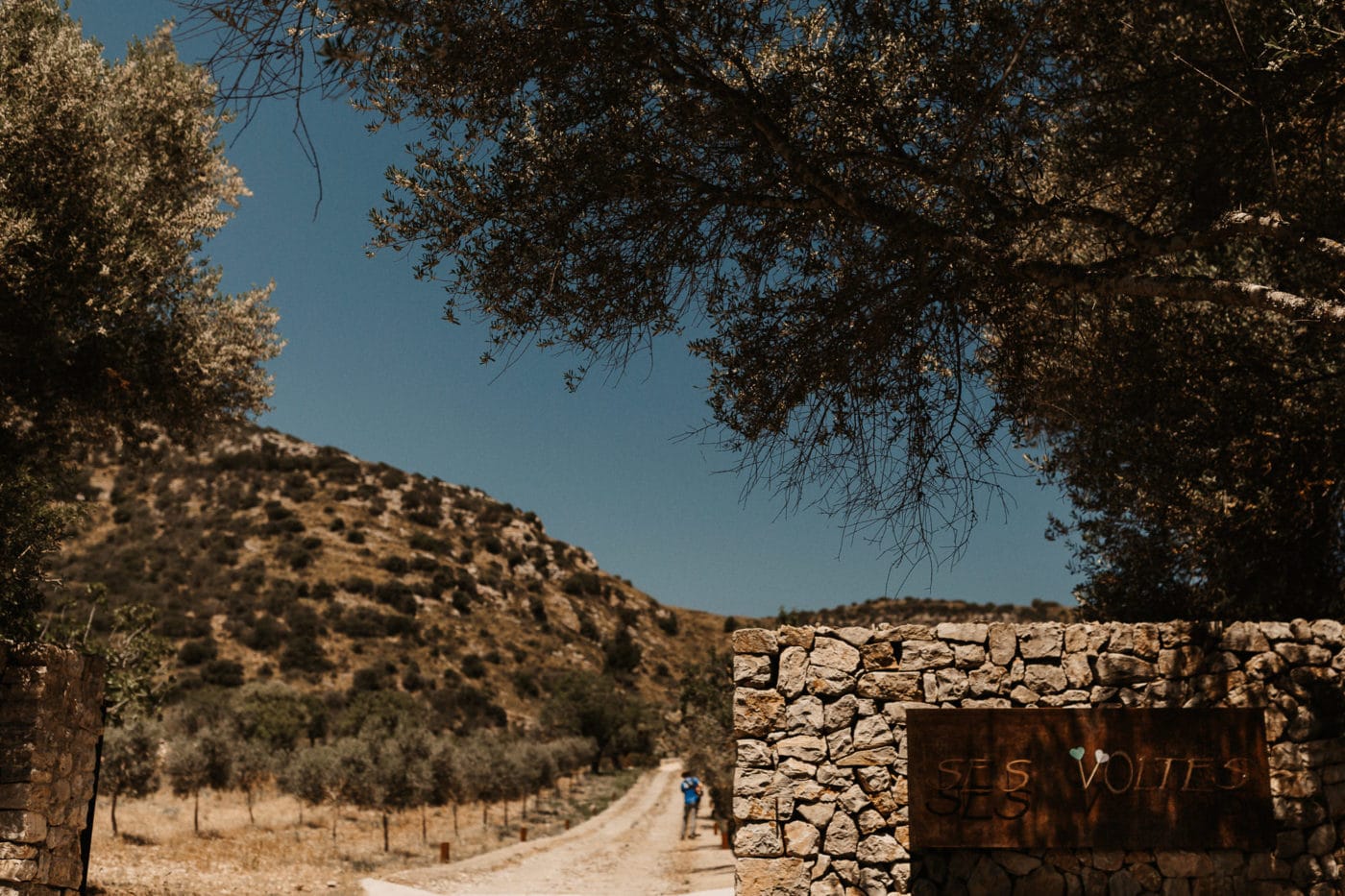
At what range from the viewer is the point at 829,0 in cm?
676

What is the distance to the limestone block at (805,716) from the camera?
8227 mm

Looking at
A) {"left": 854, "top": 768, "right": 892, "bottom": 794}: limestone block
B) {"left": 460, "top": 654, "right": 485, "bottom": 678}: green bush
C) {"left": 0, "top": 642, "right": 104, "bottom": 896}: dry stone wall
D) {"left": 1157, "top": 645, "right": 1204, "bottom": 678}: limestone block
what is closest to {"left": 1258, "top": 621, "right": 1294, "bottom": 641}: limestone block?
{"left": 1157, "top": 645, "right": 1204, "bottom": 678}: limestone block

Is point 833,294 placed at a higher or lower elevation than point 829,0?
lower

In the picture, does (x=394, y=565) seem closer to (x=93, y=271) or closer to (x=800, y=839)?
(x=93, y=271)

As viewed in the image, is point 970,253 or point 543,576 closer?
point 970,253

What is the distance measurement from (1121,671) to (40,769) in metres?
9.21

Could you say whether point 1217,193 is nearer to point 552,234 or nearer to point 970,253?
point 970,253

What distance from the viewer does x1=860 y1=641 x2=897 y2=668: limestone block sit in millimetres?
8305

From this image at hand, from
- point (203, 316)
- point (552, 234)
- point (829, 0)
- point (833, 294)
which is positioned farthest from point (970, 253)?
point (203, 316)

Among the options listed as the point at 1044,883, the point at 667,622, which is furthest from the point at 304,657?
the point at 1044,883

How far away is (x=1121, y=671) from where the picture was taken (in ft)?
27.0

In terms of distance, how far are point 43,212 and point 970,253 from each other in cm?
861

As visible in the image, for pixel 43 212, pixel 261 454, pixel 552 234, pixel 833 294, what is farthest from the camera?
pixel 261 454

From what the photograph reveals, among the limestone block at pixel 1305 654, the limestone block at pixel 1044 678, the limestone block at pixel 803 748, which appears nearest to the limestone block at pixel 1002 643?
the limestone block at pixel 1044 678
